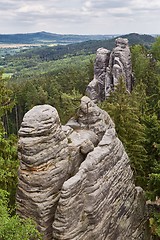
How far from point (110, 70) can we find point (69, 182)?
4793 cm

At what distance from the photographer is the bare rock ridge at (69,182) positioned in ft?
56.2

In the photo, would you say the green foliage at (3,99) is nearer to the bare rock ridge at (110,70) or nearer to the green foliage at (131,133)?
the green foliage at (131,133)

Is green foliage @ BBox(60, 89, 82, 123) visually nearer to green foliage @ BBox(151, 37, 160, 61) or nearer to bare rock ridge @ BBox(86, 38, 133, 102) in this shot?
bare rock ridge @ BBox(86, 38, 133, 102)

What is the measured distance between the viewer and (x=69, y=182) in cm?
1739

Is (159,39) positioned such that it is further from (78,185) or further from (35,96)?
(78,185)

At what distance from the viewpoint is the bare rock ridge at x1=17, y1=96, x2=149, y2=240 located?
17.1 m

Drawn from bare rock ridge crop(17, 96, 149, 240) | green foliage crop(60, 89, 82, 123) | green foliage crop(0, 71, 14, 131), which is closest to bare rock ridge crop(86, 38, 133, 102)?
green foliage crop(60, 89, 82, 123)

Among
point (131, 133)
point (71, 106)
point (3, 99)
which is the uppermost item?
point (3, 99)

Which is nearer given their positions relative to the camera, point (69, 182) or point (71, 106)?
point (69, 182)

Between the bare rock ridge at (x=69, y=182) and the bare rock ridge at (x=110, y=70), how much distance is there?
40449mm

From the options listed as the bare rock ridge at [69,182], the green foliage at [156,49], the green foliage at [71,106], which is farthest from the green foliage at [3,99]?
the green foliage at [156,49]

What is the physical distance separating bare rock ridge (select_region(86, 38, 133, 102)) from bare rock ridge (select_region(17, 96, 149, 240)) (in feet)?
133

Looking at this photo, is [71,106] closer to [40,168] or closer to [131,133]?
[131,133]

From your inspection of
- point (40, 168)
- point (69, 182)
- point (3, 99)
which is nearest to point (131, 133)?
point (3, 99)
